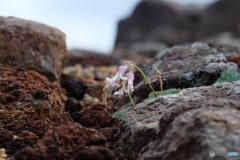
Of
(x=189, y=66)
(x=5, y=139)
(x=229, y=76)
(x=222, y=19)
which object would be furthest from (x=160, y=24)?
(x=5, y=139)

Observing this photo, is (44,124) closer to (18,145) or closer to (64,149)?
(18,145)

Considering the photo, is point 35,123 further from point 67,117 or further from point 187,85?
point 187,85

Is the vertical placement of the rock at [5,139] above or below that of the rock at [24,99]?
above

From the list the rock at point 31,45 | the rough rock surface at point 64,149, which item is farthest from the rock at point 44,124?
the rock at point 31,45

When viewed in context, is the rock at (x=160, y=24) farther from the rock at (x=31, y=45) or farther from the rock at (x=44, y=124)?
the rock at (x=44, y=124)

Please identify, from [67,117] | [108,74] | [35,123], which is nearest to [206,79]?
[67,117]

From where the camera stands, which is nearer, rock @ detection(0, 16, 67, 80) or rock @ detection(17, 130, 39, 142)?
rock @ detection(17, 130, 39, 142)

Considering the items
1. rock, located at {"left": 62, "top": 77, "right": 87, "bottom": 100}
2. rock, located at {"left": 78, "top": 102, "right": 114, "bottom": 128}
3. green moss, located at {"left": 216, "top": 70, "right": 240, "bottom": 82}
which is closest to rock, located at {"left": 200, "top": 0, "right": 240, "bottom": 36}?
rock, located at {"left": 62, "top": 77, "right": 87, "bottom": 100}

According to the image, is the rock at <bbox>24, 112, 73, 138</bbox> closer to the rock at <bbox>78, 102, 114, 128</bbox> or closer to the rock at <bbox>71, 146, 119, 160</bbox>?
the rock at <bbox>78, 102, 114, 128</bbox>
